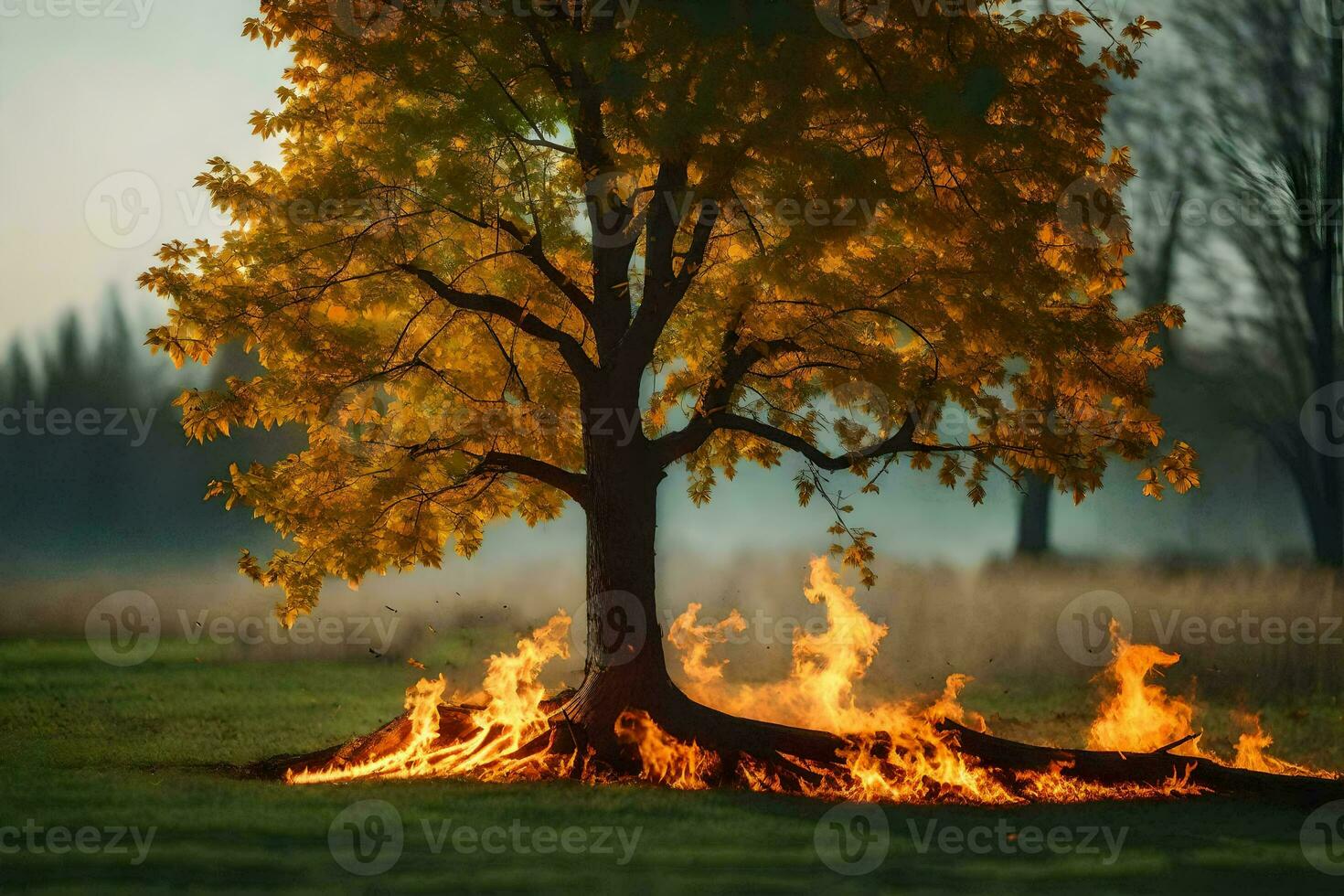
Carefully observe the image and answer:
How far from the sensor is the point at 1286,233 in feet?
70.4

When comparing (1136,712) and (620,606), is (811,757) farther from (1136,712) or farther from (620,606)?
(1136,712)

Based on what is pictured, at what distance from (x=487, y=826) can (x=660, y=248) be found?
6.74 meters

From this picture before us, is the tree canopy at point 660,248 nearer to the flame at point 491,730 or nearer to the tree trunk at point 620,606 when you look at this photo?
the tree trunk at point 620,606

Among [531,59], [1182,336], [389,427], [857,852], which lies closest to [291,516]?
[389,427]

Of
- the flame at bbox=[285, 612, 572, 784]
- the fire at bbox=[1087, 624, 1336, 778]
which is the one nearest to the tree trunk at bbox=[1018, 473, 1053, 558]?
the fire at bbox=[1087, 624, 1336, 778]

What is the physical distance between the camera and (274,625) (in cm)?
2127

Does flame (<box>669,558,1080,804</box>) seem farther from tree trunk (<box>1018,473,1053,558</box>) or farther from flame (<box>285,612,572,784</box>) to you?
tree trunk (<box>1018,473,1053,558</box>)

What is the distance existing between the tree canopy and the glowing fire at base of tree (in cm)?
150

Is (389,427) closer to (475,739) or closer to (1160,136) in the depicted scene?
(475,739)

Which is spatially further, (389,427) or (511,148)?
(389,427)

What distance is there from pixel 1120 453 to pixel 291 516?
864cm

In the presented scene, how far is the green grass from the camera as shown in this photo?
8.86 m

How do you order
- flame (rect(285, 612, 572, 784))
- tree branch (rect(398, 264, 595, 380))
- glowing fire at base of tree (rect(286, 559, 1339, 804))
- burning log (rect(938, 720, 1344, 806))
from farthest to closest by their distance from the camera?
tree branch (rect(398, 264, 595, 380)), flame (rect(285, 612, 572, 784)), burning log (rect(938, 720, 1344, 806)), glowing fire at base of tree (rect(286, 559, 1339, 804))

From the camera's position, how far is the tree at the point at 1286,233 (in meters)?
21.2
